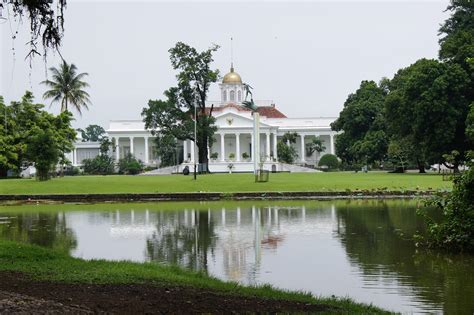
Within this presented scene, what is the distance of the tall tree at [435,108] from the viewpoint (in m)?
44.1

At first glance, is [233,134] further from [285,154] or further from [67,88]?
[67,88]

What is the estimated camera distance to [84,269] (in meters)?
9.62

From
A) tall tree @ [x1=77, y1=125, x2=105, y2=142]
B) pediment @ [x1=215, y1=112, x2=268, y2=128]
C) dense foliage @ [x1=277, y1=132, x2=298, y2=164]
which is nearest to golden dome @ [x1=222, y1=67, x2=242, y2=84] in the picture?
pediment @ [x1=215, y1=112, x2=268, y2=128]

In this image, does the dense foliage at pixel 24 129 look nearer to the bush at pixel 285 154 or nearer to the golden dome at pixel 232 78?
the bush at pixel 285 154

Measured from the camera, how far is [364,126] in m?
64.3

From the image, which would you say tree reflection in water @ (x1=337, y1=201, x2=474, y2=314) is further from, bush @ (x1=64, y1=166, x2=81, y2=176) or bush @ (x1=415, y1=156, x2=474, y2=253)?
bush @ (x1=64, y1=166, x2=81, y2=176)

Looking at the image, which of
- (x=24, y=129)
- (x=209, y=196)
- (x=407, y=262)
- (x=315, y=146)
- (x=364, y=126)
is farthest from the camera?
(x=315, y=146)

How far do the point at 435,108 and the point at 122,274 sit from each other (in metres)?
38.5

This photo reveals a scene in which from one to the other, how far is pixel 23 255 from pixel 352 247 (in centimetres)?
685

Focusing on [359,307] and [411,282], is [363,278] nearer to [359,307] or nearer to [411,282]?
[411,282]

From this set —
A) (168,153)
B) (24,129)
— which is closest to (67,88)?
(24,129)

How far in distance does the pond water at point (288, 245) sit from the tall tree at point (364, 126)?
3377 cm

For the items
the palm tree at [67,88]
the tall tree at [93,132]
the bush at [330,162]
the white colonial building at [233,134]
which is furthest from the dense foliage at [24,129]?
the tall tree at [93,132]

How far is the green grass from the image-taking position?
26.4ft
